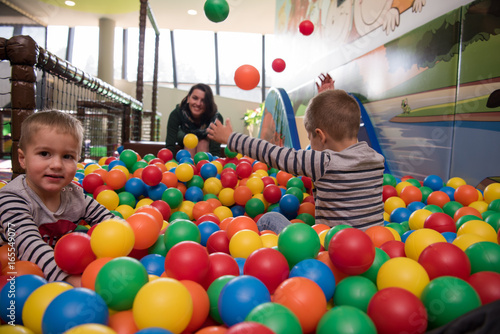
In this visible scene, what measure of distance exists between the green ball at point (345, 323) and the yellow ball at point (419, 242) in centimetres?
42

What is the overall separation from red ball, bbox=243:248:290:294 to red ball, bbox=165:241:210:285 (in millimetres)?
101

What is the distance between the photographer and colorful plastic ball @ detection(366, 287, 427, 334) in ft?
2.04

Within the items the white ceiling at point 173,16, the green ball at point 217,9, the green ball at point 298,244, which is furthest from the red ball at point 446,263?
the white ceiling at point 173,16

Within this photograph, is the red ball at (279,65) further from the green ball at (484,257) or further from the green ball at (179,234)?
the green ball at (484,257)

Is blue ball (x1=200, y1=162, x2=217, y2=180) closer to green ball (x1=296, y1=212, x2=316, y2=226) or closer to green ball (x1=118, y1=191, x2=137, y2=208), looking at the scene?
green ball (x1=118, y1=191, x2=137, y2=208)

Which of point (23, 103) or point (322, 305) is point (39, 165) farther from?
point (322, 305)

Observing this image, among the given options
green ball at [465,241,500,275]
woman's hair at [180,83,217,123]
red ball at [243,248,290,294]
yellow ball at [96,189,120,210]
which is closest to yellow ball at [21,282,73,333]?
red ball at [243,248,290,294]

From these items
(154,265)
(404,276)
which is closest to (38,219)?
(154,265)

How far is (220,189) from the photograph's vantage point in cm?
209

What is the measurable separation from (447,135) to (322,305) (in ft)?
5.35

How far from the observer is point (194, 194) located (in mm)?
1978

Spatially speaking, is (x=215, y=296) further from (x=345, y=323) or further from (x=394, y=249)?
(x=394, y=249)

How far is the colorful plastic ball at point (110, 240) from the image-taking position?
860mm

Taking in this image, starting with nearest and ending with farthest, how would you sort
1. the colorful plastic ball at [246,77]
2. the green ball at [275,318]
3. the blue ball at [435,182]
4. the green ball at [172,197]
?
1. the green ball at [275,318]
2. the green ball at [172,197]
3. the blue ball at [435,182]
4. the colorful plastic ball at [246,77]
